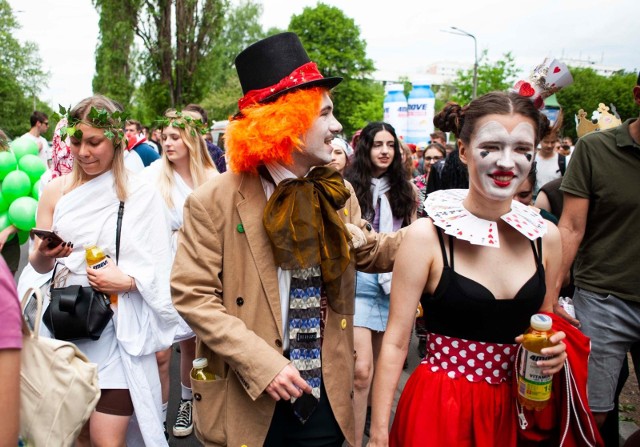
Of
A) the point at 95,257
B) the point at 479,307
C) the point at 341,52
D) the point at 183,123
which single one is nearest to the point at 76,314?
the point at 95,257

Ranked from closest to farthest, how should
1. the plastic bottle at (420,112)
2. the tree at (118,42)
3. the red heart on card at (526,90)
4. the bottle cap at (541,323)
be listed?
the bottle cap at (541,323), the red heart on card at (526,90), the plastic bottle at (420,112), the tree at (118,42)

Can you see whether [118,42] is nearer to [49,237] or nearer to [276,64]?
[49,237]

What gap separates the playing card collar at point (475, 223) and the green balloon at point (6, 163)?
3.57 m

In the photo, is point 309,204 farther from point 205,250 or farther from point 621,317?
point 621,317

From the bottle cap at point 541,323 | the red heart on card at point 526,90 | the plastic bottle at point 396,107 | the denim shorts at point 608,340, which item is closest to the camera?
the bottle cap at point 541,323

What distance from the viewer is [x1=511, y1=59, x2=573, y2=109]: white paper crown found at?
8.43ft

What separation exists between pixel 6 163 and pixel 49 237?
6.77ft

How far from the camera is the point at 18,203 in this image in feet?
13.8

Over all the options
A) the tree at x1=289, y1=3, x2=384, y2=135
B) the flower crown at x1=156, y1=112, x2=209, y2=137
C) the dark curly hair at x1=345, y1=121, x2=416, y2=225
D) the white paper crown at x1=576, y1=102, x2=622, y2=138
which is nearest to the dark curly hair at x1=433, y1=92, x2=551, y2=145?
the dark curly hair at x1=345, y1=121, x2=416, y2=225

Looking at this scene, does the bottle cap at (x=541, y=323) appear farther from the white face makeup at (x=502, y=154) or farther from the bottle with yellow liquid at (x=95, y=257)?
the bottle with yellow liquid at (x=95, y=257)

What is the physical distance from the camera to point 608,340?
9.80 feet

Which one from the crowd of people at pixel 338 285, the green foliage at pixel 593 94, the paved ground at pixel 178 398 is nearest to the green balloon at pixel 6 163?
the paved ground at pixel 178 398

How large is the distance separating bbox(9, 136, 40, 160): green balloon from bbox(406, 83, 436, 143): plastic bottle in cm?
1769

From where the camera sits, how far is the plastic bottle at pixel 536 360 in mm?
1876
